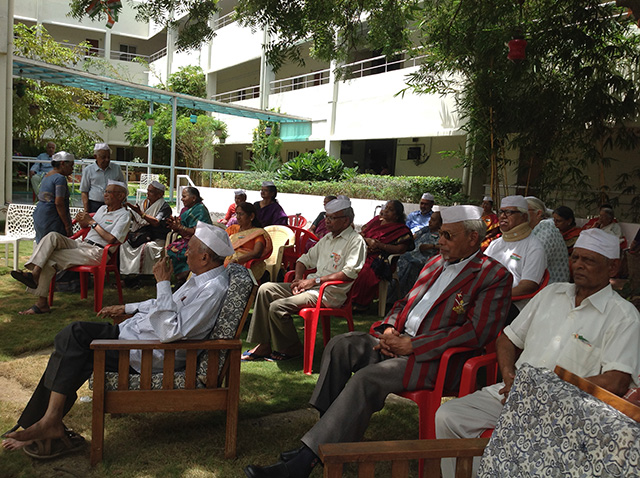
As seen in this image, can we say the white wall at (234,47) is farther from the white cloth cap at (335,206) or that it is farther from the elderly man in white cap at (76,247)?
the white cloth cap at (335,206)

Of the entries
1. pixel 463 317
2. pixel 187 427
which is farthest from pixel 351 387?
pixel 187 427

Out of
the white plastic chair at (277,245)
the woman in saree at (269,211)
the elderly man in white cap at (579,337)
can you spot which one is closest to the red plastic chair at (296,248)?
the white plastic chair at (277,245)

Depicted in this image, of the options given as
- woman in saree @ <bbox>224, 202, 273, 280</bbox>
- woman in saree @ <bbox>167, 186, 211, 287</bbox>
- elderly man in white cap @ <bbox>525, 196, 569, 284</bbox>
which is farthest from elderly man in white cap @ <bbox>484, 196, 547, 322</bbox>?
woman in saree @ <bbox>167, 186, 211, 287</bbox>

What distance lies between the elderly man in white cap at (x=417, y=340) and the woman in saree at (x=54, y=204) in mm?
4209

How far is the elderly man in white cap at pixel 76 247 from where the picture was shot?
18.3 ft

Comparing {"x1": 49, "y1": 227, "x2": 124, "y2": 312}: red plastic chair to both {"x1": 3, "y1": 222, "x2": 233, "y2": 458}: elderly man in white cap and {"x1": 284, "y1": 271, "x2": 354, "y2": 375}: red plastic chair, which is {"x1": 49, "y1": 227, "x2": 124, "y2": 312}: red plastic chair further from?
{"x1": 3, "y1": 222, "x2": 233, "y2": 458}: elderly man in white cap

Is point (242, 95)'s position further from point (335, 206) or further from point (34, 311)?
point (335, 206)

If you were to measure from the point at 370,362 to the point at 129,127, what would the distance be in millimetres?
28780

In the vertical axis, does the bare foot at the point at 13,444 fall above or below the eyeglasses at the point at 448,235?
below

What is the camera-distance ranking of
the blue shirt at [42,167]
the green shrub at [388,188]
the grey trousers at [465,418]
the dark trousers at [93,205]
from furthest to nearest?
the blue shirt at [42,167] < the green shrub at [388,188] < the dark trousers at [93,205] < the grey trousers at [465,418]

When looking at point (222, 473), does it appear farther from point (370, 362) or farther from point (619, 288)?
point (619, 288)

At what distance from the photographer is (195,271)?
3203 mm

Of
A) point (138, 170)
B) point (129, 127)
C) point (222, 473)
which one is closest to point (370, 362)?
point (222, 473)

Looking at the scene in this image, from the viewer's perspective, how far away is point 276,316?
4461 mm
